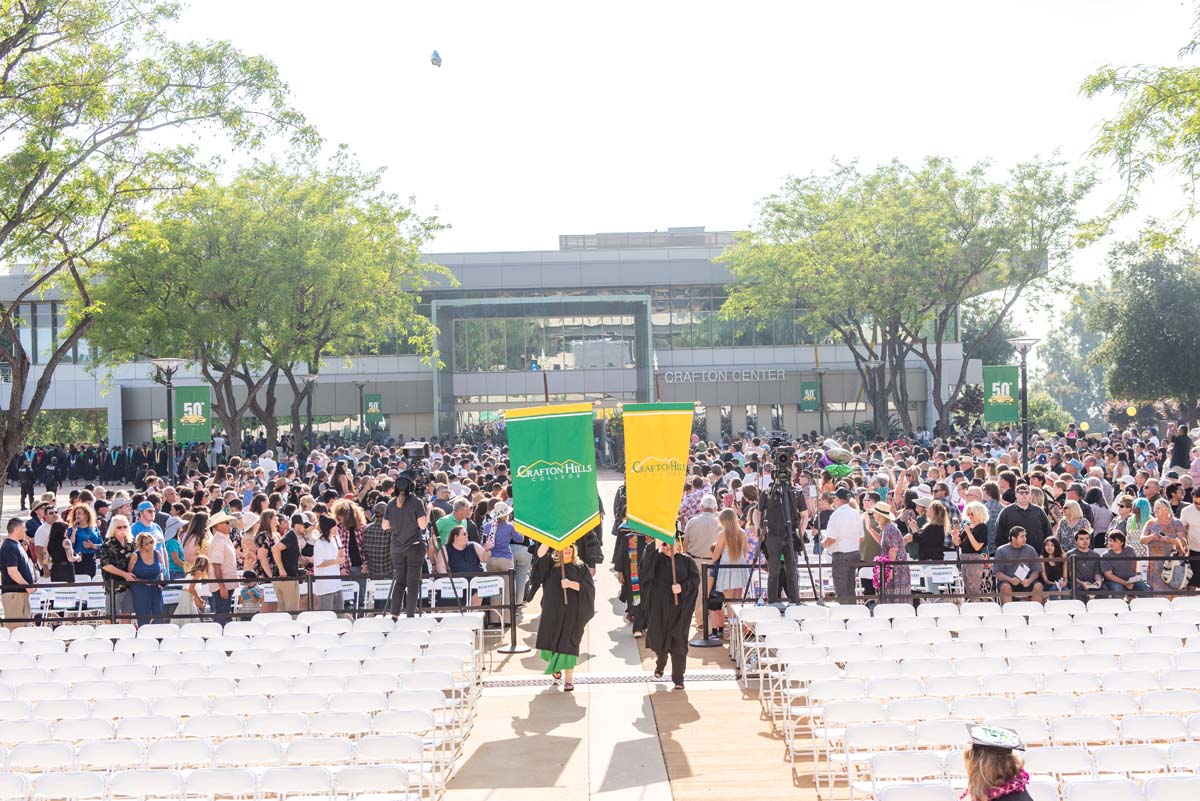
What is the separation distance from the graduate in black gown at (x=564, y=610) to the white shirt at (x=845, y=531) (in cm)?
327

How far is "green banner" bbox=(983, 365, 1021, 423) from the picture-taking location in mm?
25547

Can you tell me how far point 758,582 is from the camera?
13.9 meters

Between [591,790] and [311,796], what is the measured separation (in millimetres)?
2136

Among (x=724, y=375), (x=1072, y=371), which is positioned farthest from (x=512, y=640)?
(x=1072, y=371)

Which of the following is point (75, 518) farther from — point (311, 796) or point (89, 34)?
point (311, 796)

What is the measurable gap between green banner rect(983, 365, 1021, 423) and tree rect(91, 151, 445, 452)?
17.4 meters

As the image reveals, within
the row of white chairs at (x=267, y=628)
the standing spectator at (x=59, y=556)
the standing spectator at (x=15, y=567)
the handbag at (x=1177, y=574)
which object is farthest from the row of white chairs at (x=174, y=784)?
the handbag at (x=1177, y=574)

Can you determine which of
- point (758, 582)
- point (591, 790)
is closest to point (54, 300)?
point (758, 582)

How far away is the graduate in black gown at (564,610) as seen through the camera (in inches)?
444

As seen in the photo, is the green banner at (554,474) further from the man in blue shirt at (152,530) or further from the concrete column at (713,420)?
the concrete column at (713,420)

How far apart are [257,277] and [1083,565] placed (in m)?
22.9

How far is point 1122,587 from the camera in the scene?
1355 centimetres

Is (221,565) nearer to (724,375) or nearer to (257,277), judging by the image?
(257,277)

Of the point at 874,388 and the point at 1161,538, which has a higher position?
the point at 874,388
